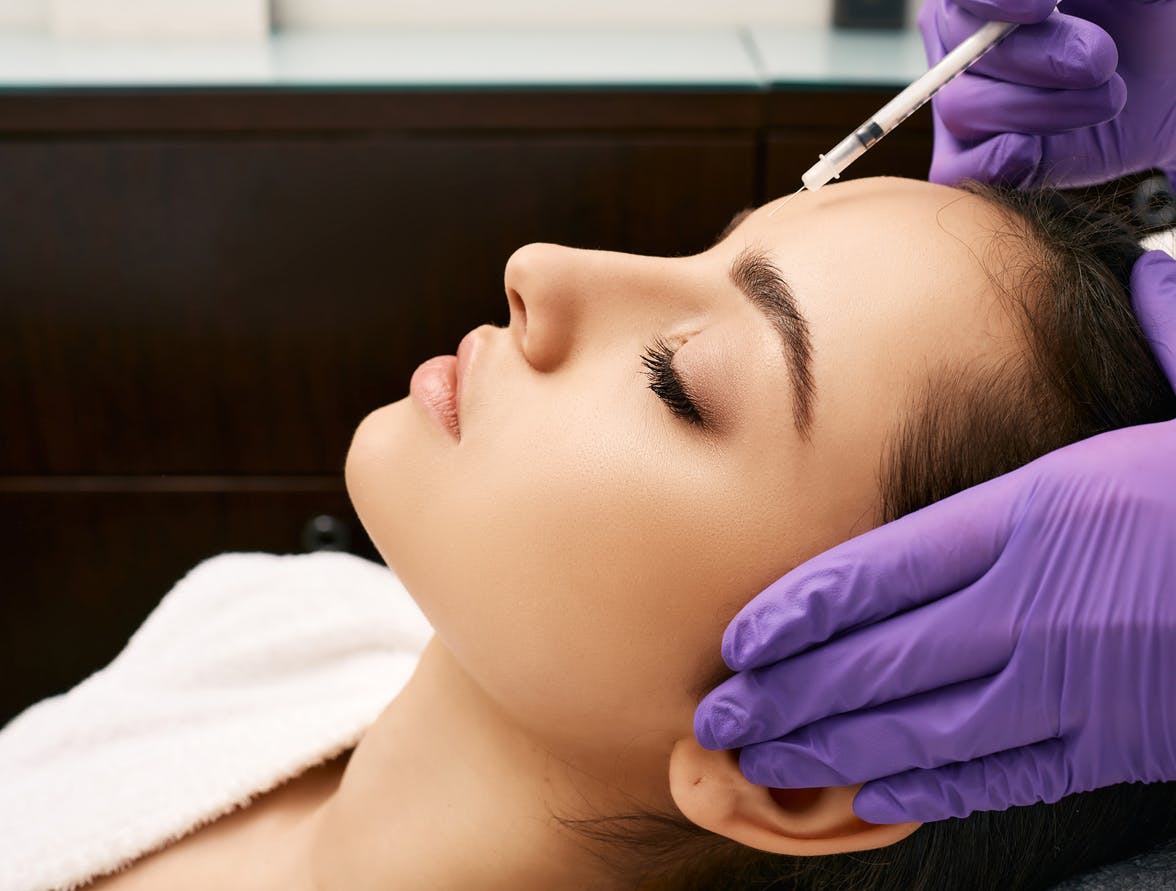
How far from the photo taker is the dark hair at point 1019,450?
2.58ft

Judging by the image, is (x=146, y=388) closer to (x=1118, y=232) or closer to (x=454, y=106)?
(x=454, y=106)

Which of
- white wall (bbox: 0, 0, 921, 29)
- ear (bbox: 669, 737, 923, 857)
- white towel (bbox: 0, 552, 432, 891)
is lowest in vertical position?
white towel (bbox: 0, 552, 432, 891)

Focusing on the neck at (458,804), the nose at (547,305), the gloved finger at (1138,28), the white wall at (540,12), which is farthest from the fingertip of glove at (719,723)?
the white wall at (540,12)

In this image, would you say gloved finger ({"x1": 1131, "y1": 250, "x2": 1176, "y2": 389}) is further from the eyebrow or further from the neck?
the neck

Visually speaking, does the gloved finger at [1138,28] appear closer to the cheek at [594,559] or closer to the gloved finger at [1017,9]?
the gloved finger at [1017,9]

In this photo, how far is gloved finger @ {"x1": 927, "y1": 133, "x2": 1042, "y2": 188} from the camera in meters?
0.99

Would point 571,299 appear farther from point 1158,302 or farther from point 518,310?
point 1158,302

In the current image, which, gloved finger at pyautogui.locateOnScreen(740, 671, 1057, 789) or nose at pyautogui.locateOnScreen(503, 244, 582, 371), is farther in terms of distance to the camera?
nose at pyautogui.locateOnScreen(503, 244, 582, 371)

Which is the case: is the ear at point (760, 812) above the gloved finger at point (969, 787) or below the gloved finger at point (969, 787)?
below

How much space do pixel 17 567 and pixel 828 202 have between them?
52.8 inches

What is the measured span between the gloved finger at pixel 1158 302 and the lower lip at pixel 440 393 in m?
0.47

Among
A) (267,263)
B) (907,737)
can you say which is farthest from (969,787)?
(267,263)

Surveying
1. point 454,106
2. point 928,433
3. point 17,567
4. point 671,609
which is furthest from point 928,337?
point 17,567

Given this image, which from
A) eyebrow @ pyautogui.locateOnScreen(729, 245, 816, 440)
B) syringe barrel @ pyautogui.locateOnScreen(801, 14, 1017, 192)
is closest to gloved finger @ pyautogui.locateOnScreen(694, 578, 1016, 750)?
eyebrow @ pyautogui.locateOnScreen(729, 245, 816, 440)
